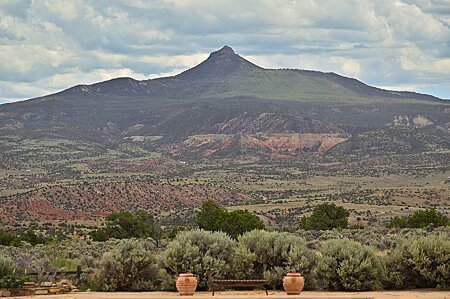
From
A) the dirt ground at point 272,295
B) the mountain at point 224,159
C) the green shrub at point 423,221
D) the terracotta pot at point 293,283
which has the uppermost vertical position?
the terracotta pot at point 293,283

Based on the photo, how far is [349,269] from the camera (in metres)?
22.1

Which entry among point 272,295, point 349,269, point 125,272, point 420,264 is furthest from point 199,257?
point 420,264

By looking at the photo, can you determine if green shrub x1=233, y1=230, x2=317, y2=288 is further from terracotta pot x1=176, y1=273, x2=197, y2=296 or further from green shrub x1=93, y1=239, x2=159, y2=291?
green shrub x1=93, y1=239, x2=159, y2=291

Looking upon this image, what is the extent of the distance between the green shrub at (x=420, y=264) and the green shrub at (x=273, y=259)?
2191mm

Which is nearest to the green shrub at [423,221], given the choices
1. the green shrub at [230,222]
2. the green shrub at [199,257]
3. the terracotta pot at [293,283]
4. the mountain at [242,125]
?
the green shrub at [230,222]

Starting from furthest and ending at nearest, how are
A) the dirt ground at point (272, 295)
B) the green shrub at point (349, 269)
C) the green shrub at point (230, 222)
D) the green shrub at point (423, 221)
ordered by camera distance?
1. the green shrub at point (423, 221)
2. the green shrub at point (230, 222)
3. the green shrub at point (349, 269)
4. the dirt ground at point (272, 295)

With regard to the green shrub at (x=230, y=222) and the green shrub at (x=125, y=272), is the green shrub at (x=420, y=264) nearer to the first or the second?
the green shrub at (x=125, y=272)

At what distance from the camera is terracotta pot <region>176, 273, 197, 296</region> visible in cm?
2109

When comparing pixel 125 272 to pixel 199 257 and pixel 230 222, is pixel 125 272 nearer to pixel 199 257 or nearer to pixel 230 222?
pixel 199 257

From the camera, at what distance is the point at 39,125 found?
598ft

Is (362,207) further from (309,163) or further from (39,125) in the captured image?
(39,125)

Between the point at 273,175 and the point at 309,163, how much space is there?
65.5 feet

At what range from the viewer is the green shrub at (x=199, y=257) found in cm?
2258

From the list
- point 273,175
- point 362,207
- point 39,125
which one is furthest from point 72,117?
point 362,207
